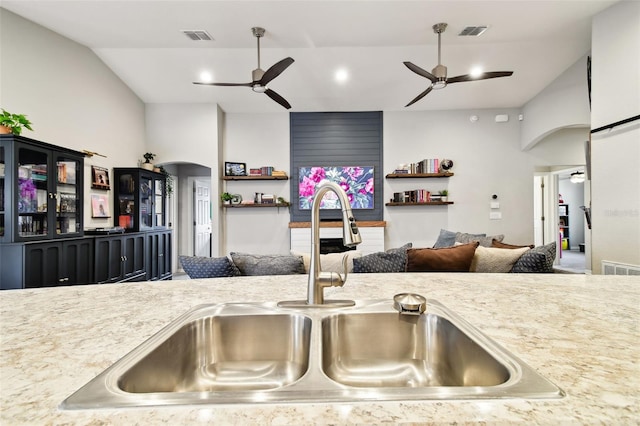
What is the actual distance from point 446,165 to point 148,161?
513cm

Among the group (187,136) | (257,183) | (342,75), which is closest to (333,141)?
(342,75)

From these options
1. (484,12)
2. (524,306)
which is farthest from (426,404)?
(484,12)

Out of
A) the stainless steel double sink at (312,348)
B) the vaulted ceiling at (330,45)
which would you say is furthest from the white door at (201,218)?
the stainless steel double sink at (312,348)

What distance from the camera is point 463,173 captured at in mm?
5523

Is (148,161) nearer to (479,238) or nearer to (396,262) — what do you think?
(396,262)

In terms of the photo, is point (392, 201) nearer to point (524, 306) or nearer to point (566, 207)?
point (524, 306)

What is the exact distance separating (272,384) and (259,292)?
0.36 metres

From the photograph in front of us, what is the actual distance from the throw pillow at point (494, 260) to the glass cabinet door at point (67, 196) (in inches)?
161

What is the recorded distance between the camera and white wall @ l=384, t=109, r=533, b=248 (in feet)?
17.9

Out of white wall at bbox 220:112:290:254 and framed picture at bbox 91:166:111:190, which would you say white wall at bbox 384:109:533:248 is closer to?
white wall at bbox 220:112:290:254

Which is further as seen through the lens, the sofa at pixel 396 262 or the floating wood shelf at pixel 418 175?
the floating wood shelf at pixel 418 175

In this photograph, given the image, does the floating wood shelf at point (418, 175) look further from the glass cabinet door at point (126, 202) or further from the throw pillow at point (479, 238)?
the glass cabinet door at point (126, 202)

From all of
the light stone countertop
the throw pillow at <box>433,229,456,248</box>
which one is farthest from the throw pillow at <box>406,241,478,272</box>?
the throw pillow at <box>433,229,456,248</box>

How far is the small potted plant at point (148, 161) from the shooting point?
4.87 meters
